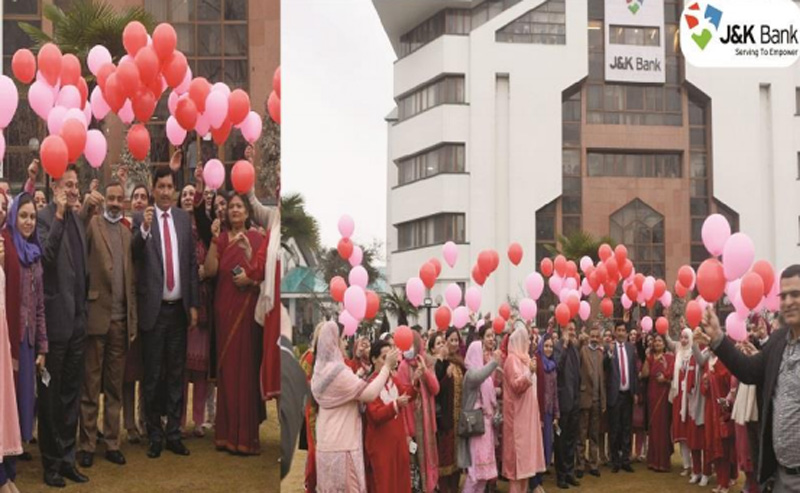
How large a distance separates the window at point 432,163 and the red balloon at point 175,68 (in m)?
0.98

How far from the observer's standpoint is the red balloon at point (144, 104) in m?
4.00

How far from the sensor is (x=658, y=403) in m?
6.01

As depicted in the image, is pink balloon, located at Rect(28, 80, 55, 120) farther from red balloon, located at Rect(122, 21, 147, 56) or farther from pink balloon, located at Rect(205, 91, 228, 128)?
pink balloon, located at Rect(205, 91, 228, 128)

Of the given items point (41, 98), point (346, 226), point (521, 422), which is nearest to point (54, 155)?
point (41, 98)

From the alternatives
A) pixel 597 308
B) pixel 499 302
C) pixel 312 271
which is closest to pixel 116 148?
pixel 312 271

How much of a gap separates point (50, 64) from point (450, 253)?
1.80m

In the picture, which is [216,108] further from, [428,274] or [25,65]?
[428,274]

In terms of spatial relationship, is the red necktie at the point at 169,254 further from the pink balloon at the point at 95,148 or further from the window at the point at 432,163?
the window at the point at 432,163

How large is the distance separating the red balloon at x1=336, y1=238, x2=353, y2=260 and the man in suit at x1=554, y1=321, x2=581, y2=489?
4.81ft

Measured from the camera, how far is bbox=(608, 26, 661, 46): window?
4594 mm

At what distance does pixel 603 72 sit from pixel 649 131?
0.34 meters

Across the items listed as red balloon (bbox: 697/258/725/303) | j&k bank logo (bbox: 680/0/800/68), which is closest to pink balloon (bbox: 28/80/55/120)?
j&k bank logo (bbox: 680/0/800/68)

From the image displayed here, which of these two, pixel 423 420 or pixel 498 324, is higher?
pixel 498 324

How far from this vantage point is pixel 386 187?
430 centimetres
